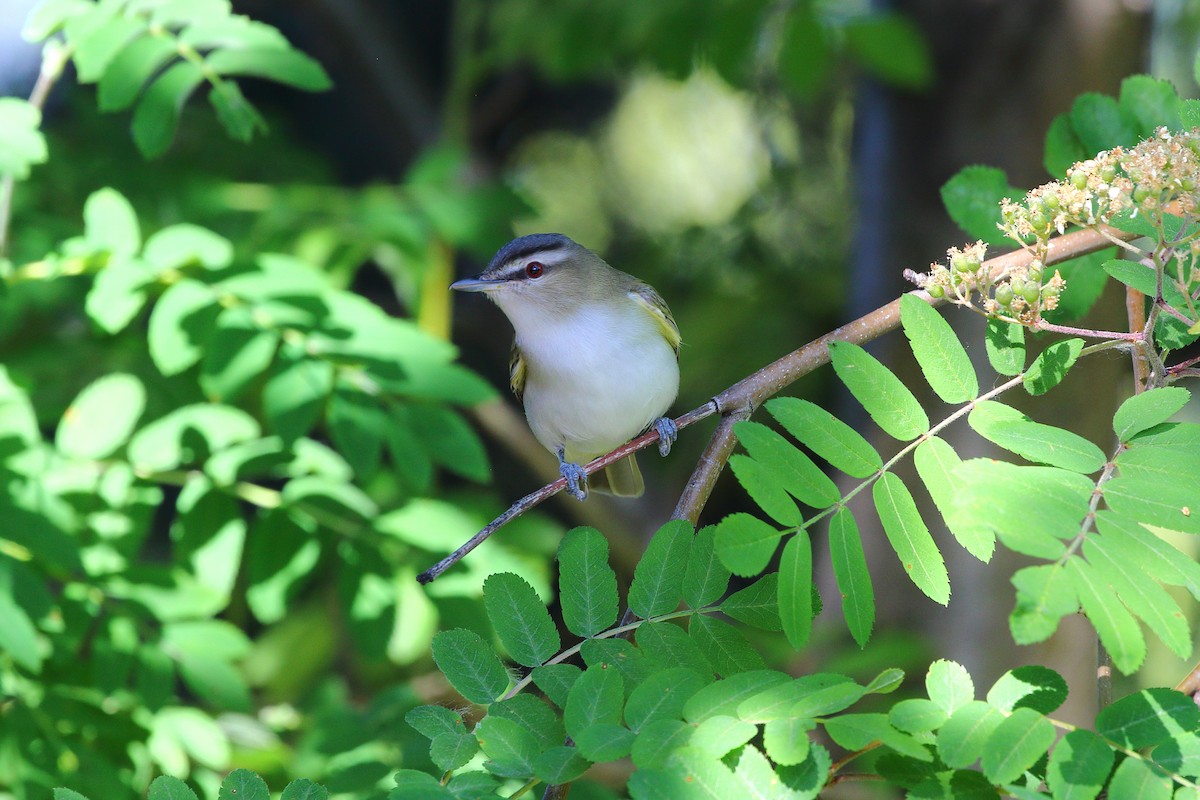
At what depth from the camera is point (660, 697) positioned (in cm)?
153

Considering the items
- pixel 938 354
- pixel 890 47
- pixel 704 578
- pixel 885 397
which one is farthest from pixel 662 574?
pixel 890 47

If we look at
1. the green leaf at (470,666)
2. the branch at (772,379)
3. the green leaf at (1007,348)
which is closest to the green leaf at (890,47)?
the branch at (772,379)

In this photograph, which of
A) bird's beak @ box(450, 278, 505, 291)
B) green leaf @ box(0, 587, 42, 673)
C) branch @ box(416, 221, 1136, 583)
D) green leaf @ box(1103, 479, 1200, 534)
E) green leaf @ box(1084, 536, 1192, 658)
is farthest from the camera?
bird's beak @ box(450, 278, 505, 291)

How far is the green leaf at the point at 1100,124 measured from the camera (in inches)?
90.3

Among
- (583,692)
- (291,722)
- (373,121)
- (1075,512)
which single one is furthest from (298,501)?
(373,121)

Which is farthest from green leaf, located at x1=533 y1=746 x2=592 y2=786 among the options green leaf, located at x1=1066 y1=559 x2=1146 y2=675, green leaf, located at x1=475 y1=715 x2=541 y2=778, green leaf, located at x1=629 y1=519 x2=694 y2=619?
green leaf, located at x1=1066 y1=559 x2=1146 y2=675

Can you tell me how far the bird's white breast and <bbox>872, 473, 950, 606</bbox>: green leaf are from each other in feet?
4.45

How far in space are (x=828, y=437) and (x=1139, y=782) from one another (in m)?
0.64

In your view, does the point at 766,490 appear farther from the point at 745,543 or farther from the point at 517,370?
the point at 517,370

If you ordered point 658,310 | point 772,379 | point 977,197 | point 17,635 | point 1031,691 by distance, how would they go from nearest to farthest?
point 1031,691
point 772,379
point 977,197
point 17,635
point 658,310

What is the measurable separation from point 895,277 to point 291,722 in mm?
3269

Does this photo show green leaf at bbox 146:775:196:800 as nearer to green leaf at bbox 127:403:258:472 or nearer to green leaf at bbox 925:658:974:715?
green leaf at bbox 925:658:974:715

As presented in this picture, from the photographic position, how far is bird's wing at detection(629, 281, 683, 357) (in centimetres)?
329

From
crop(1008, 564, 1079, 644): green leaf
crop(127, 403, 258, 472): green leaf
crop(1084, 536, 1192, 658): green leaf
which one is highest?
crop(1008, 564, 1079, 644): green leaf
